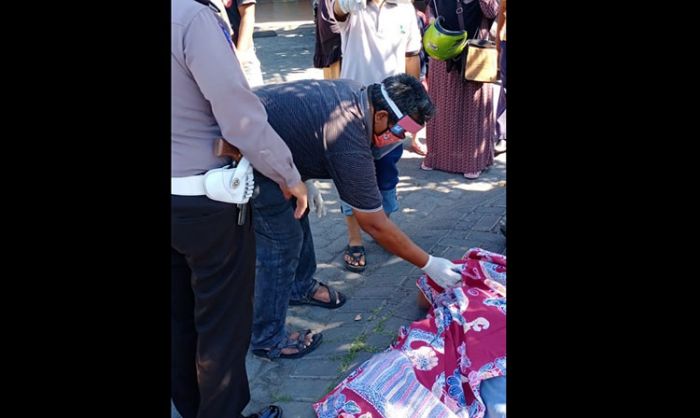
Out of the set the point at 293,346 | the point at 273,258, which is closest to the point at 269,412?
the point at 293,346

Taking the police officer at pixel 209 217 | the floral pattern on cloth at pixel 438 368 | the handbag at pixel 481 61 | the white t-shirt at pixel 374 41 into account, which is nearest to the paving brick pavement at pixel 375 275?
the floral pattern on cloth at pixel 438 368

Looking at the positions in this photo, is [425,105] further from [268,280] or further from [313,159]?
[268,280]

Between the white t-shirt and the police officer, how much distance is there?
1779mm

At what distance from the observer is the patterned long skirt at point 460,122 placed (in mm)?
4723

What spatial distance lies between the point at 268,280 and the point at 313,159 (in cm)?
55

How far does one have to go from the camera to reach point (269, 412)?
2.42m

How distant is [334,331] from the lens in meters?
3.03

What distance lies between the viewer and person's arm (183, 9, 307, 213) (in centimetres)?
169

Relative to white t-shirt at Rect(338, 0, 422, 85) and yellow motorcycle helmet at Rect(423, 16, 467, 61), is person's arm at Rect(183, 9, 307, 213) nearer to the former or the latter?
white t-shirt at Rect(338, 0, 422, 85)

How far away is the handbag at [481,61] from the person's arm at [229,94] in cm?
268

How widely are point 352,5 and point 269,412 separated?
2332 millimetres


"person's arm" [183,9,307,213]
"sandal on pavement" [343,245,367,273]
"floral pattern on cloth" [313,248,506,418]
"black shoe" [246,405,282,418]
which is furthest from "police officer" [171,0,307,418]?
"sandal on pavement" [343,245,367,273]
